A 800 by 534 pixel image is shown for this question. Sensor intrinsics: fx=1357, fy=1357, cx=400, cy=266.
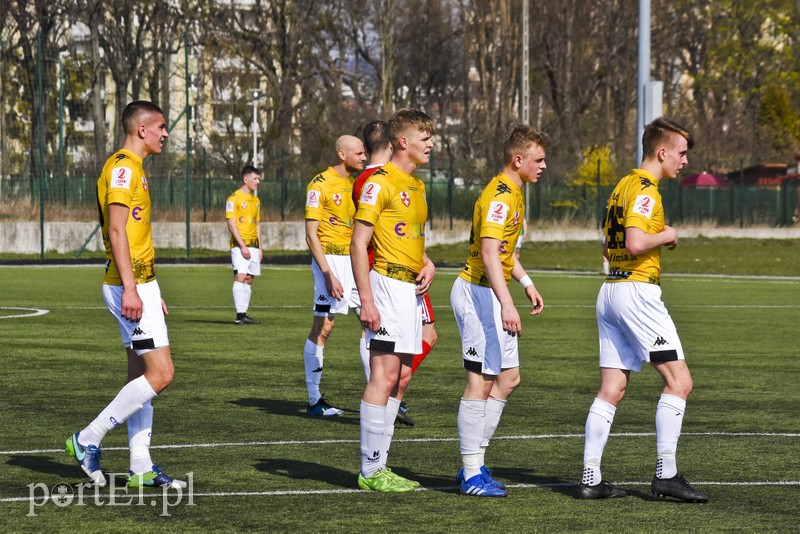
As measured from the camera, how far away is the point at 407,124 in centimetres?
779

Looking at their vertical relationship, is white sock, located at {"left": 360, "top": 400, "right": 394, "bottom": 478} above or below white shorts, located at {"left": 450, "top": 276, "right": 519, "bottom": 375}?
below

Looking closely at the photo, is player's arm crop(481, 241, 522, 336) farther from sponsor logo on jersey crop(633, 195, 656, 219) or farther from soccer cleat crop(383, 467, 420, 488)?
soccer cleat crop(383, 467, 420, 488)

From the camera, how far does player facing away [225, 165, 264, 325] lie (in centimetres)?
1933

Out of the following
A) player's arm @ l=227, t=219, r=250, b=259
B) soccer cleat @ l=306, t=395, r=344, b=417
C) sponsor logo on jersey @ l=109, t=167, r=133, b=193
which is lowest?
soccer cleat @ l=306, t=395, r=344, b=417

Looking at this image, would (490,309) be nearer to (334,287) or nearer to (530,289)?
(530,289)

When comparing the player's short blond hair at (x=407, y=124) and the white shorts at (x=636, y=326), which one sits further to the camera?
the player's short blond hair at (x=407, y=124)

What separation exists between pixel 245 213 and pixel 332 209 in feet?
28.0

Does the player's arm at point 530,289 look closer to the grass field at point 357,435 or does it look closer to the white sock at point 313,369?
the grass field at point 357,435


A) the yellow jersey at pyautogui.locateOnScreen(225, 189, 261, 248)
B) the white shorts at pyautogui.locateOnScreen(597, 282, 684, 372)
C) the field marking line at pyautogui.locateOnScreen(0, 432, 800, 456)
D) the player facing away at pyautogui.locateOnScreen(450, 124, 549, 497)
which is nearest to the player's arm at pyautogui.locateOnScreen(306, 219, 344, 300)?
the field marking line at pyautogui.locateOnScreen(0, 432, 800, 456)

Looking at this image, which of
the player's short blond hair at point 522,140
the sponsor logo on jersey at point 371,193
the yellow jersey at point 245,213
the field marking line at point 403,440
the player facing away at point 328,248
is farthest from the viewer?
the yellow jersey at point 245,213

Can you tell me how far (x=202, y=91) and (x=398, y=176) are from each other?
155 feet

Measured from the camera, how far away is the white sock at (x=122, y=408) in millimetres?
7695

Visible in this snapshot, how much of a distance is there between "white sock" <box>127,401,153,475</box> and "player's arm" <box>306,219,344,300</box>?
264cm

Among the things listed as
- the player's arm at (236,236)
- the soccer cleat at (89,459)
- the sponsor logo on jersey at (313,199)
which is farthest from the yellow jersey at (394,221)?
the player's arm at (236,236)
